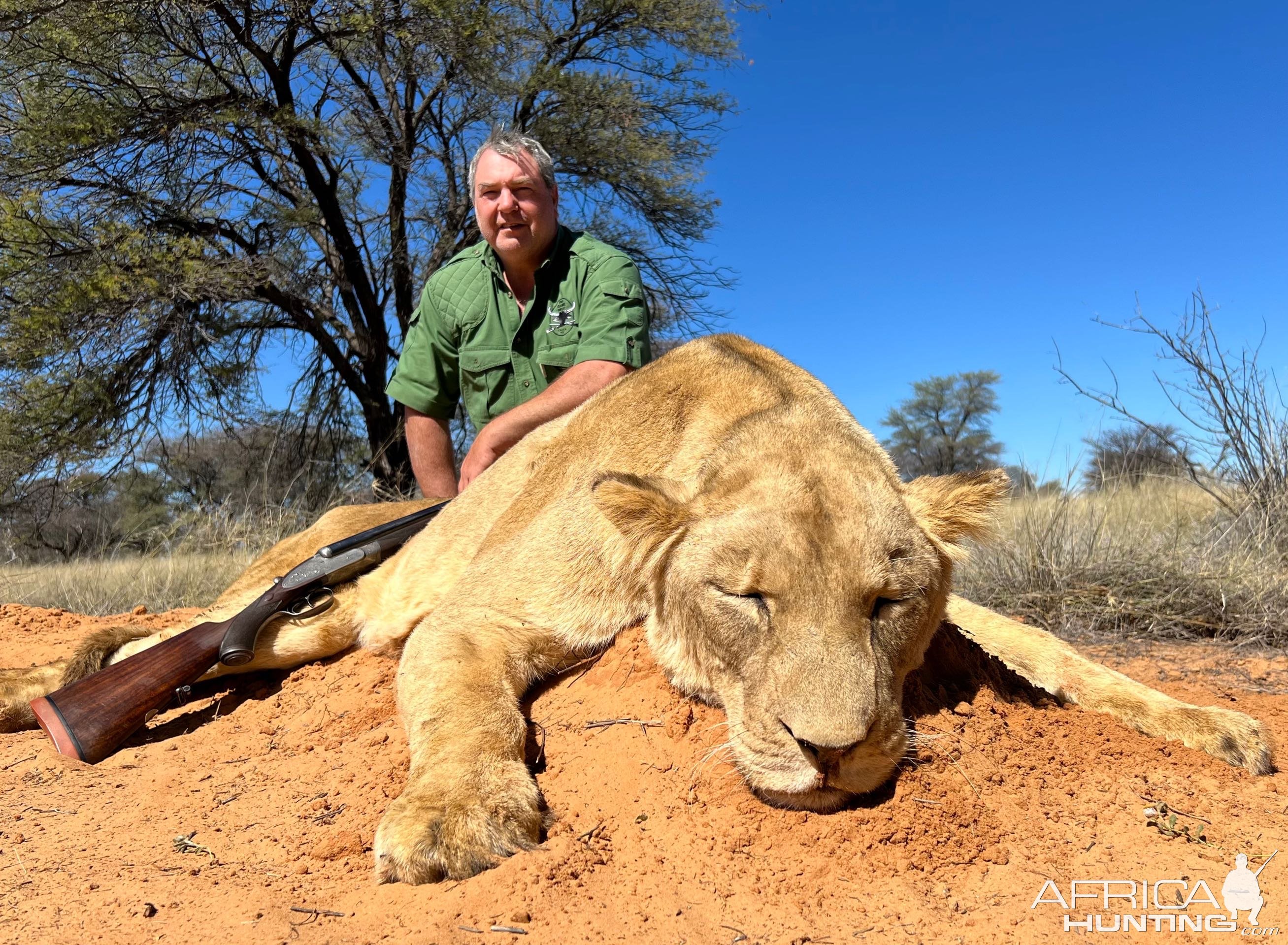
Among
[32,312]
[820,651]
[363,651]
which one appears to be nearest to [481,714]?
[820,651]

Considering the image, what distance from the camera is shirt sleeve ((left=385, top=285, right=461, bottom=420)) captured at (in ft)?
18.8

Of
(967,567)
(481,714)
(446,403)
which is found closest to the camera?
(481,714)

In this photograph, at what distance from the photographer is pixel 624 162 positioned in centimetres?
1364

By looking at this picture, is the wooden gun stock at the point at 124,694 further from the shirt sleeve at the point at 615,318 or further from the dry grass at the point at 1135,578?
the dry grass at the point at 1135,578

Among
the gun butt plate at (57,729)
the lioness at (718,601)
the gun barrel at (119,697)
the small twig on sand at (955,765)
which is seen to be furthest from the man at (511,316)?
the small twig on sand at (955,765)

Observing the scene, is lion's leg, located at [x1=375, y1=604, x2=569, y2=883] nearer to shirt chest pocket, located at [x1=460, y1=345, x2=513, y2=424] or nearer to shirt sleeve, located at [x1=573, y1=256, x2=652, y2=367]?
shirt sleeve, located at [x1=573, y1=256, x2=652, y2=367]

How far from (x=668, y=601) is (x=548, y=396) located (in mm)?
2233

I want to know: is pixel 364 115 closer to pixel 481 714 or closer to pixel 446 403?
pixel 446 403

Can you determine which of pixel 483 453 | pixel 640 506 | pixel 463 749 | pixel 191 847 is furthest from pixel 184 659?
pixel 640 506

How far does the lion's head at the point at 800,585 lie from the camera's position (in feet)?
6.50

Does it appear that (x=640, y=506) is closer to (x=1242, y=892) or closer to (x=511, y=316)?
(x=1242, y=892)

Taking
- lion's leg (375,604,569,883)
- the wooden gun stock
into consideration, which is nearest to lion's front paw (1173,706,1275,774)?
lion's leg (375,604,569,883)

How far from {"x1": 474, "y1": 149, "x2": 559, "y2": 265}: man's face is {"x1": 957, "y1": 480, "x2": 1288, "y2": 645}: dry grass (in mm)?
3175

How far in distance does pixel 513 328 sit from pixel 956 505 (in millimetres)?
3495
